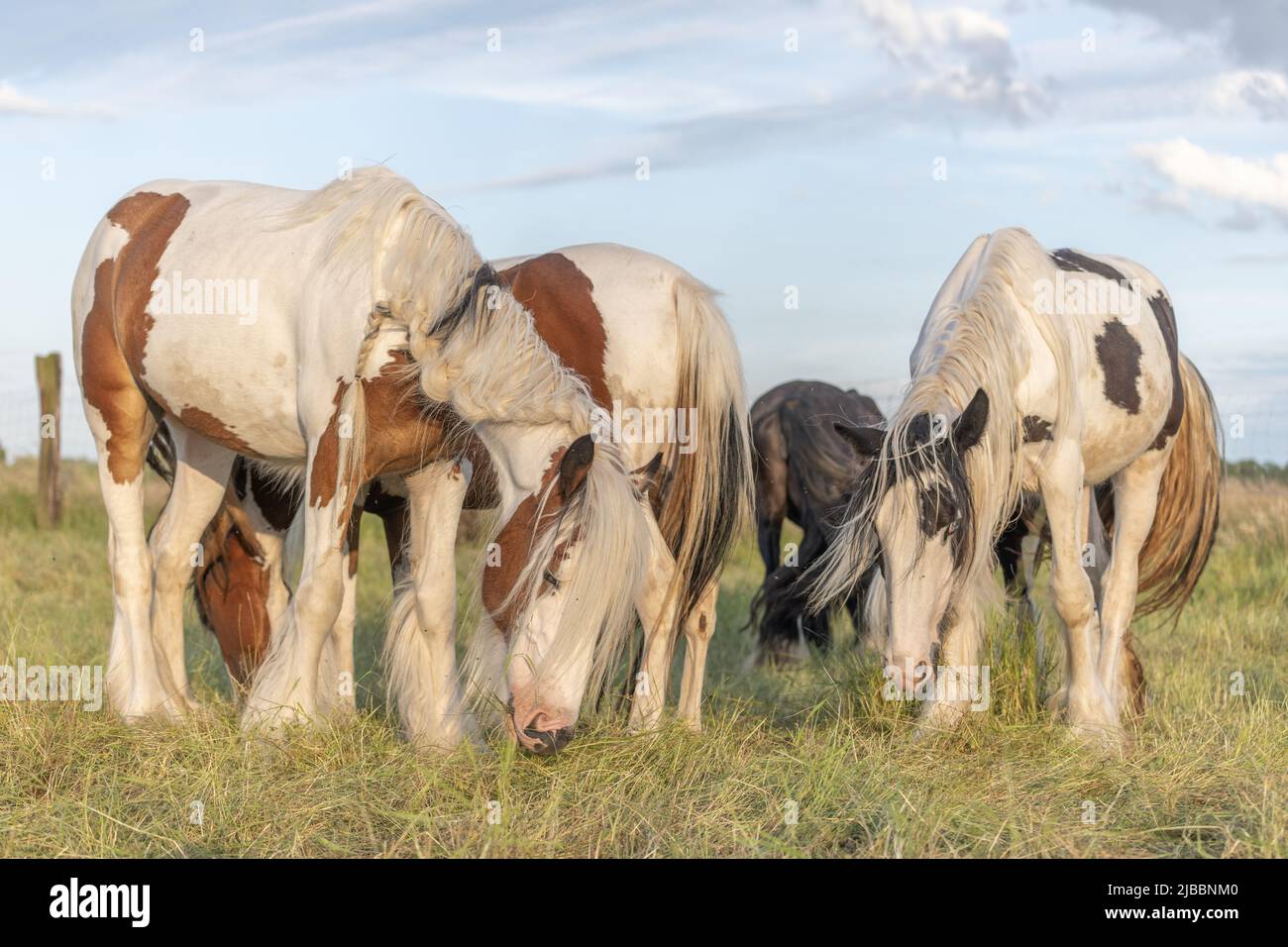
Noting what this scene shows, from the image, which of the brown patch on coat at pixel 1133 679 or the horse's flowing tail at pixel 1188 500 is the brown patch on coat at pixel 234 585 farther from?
the horse's flowing tail at pixel 1188 500

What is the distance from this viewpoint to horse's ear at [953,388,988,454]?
4805 millimetres

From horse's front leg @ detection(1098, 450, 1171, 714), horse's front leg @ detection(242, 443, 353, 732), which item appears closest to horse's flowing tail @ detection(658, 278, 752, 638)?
horse's front leg @ detection(242, 443, 353, 732)

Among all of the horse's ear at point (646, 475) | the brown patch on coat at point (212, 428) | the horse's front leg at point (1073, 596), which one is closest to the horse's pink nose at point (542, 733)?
the horse's ear at point (646, 475)

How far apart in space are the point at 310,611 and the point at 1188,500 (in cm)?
454

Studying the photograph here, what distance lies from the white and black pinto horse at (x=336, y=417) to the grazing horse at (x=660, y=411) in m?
0.49

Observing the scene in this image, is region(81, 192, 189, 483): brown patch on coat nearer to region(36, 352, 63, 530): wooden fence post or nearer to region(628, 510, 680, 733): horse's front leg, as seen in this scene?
region(628, 510, 680, 733): horse's front leg

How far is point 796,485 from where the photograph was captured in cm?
862

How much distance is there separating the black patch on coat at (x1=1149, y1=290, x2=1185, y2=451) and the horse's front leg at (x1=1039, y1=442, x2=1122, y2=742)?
0.95m

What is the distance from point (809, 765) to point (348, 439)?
2118mm

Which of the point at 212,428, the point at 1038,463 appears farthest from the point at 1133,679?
the point at 212,428

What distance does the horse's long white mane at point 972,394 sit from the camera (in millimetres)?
4922

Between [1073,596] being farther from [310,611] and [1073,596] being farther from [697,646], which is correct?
[310,611]

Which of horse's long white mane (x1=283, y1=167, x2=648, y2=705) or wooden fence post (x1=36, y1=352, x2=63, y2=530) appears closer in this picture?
horse's long white mane (x1=283, y1=167, x2=648, y2=705)
